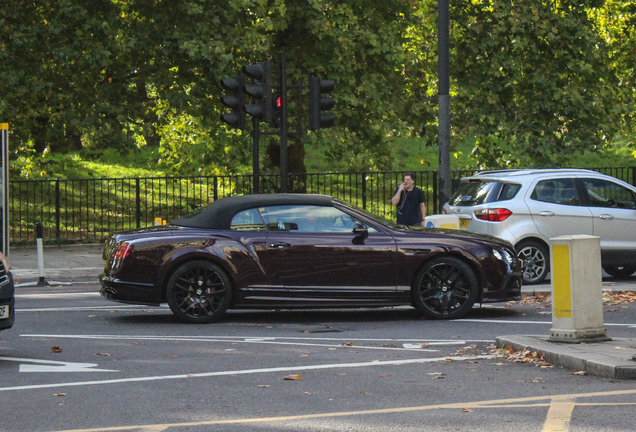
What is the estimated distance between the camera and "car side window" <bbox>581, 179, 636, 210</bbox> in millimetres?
15773

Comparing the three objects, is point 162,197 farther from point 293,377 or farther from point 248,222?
point 293,377

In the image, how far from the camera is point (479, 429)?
19.9 ft

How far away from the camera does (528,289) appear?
14430 mm

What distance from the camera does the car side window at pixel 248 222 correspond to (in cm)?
1154

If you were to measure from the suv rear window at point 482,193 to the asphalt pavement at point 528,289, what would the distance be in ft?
4.83

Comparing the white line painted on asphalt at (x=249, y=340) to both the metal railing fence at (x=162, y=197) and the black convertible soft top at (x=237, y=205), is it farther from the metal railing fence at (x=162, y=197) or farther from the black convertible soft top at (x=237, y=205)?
the metal railing fence at (x=162, y=197)

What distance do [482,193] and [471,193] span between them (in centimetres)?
25

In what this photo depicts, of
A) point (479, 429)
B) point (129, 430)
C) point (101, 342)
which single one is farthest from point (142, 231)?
point (479, 429)

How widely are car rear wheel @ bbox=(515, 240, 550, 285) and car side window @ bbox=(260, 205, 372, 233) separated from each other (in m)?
4.53

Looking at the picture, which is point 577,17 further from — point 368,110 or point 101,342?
point 101,342

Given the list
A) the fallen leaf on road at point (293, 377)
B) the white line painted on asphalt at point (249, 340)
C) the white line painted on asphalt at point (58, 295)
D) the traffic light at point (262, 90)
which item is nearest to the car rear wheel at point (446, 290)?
the white line painted on asphalt at point (249, 340)

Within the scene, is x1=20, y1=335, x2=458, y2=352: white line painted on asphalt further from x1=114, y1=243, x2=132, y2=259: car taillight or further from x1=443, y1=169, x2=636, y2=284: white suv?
x1=443, y1=169, x2=636, y2=284: white suv

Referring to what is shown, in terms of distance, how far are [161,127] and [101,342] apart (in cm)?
1709

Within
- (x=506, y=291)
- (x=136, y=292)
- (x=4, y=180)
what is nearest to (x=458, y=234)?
(x=506, y=291)
